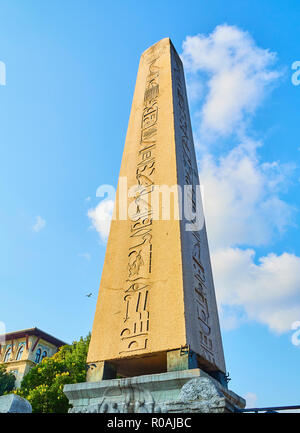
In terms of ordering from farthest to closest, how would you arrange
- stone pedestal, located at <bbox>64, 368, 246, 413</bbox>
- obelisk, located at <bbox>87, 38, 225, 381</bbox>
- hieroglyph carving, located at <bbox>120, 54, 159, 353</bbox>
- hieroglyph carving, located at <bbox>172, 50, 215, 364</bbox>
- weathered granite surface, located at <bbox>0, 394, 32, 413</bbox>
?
hieroglyph carving, located at <bbox>172, 50, 215, 364</bbox>
hieroglyph carving, located at <bbox>120, 54, 159, 353</bbox>
obelisk, located at <bbox>87, 38, 225, 381</bbox>
weathered granite surface, located at <bbox>0, 394, 32, 413</bbox>
stone pedestal, located at <bbox>64, 368, 246, 413</bbox>

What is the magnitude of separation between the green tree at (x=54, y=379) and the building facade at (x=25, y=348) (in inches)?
380

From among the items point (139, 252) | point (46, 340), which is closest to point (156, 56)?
point (139, 252)

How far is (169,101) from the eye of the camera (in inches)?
307

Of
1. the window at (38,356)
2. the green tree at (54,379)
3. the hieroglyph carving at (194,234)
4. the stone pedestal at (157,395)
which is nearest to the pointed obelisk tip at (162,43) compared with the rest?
the hieroglyph carving at (194,234)

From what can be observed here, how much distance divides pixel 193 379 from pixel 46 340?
2516cm

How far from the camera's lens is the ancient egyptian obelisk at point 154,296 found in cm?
421

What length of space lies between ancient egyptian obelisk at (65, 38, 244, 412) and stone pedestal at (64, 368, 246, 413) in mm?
11

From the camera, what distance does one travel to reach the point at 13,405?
3.70m

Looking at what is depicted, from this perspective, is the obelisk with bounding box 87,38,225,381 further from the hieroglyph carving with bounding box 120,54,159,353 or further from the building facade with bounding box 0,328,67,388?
the building facade with bounding box 0,328,67,388

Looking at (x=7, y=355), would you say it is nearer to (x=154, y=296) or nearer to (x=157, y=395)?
(x=154, y=296)

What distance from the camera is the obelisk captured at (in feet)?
15.0

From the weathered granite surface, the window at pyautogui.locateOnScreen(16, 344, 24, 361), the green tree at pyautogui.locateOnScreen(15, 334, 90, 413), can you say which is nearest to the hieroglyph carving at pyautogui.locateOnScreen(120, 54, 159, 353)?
the weathered granite surface

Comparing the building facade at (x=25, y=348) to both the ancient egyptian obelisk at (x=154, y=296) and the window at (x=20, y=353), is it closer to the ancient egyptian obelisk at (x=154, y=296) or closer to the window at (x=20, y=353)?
the window at (x=20, y=353)
